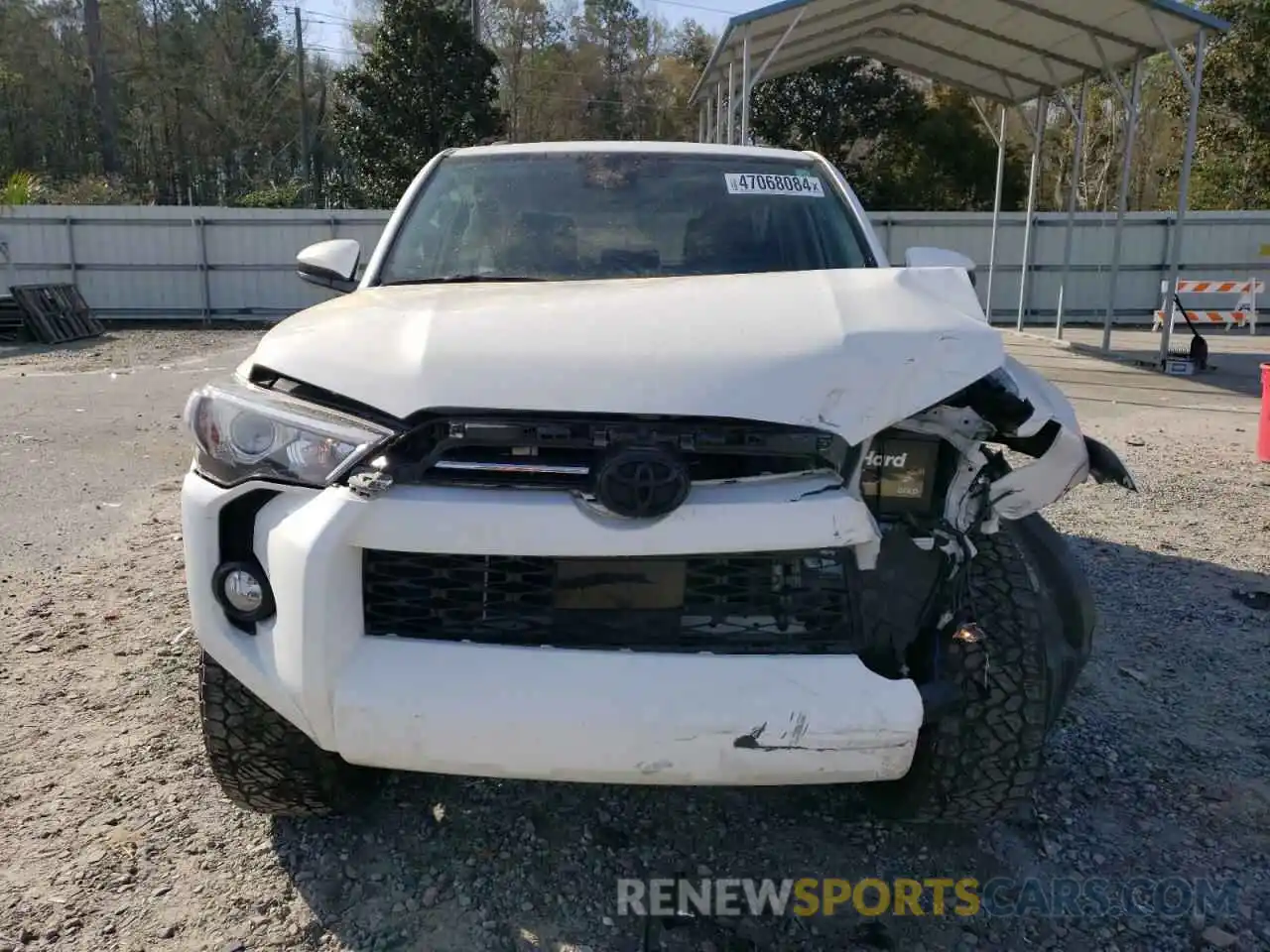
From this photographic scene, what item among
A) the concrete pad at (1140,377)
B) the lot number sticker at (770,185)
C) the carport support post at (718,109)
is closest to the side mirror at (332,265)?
the lot number sticker at (770,185)

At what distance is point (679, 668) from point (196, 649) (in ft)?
8.13

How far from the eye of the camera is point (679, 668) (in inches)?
76.7

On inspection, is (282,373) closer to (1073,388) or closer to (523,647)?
(523,647)

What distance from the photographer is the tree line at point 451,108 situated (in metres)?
23.6

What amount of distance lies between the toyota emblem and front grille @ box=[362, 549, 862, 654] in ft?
0.52

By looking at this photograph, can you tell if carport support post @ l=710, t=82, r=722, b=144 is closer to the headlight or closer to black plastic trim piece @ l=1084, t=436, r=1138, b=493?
black plastic trim piece @ l=1084, t=436, r=1138, b=493

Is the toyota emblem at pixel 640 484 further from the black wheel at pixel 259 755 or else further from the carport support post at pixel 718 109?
the carport support post at pixel 718 109

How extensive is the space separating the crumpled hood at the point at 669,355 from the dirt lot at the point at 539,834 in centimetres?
120

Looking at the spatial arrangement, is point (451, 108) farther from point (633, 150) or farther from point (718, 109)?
point (633, 150)

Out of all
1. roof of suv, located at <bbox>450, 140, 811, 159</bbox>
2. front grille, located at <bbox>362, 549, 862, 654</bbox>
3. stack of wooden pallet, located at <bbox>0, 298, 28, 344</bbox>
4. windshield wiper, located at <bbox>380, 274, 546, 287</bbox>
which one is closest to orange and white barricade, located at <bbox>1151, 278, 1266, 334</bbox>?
roof of suv, located at <bbox>450, 140, 811, 159</bbox>

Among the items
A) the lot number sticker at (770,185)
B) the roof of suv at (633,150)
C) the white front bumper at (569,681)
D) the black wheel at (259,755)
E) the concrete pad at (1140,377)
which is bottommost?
the concrete pad at (1140,377)

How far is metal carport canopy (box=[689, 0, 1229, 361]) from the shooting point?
10508 mm

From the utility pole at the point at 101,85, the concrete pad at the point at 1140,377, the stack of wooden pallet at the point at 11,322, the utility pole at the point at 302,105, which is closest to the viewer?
the concrete pad at the point at 1140,377

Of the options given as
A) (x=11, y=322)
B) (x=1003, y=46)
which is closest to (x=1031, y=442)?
(x=1003, y=46)
